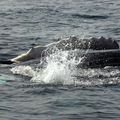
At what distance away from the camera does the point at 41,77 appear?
16219 millimetres

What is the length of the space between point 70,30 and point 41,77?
10.5 metres

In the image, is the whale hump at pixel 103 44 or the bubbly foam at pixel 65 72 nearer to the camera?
the bubbly foam at pixel 65 72

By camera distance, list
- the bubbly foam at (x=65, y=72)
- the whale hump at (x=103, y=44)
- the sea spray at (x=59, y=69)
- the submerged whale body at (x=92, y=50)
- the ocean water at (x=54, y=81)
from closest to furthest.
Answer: the ocean water at (x=54, y=81), the bubbly foam at (x=65, y=72), the sea spray at (x=59, y=69), the submerged whale body at (x=92, y=50), the whale hump at (x=103, y=44)

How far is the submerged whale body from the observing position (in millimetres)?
17141

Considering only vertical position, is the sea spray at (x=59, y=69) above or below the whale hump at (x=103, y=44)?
below

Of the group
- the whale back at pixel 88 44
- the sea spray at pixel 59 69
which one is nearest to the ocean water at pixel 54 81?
the sea spray at pixel 59 69

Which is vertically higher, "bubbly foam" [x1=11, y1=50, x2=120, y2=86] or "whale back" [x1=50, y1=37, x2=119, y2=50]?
"whale back" [x1=50, y1=37, x2=119, y2=50]

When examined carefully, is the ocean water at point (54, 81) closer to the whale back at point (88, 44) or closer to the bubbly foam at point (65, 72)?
the bubbly foam at point (65, 72)

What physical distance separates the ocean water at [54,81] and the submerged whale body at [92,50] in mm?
275

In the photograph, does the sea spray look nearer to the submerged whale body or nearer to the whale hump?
the submerged whale body

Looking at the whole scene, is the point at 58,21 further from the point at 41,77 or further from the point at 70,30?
the point at 41,77

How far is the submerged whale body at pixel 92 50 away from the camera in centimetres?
1714

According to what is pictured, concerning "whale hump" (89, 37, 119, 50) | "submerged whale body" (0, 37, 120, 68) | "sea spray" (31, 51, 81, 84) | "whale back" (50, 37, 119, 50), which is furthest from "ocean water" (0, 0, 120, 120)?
"whale hump" (89, 37, 119, 50)

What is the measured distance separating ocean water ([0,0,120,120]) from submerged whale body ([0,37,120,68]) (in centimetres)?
27
